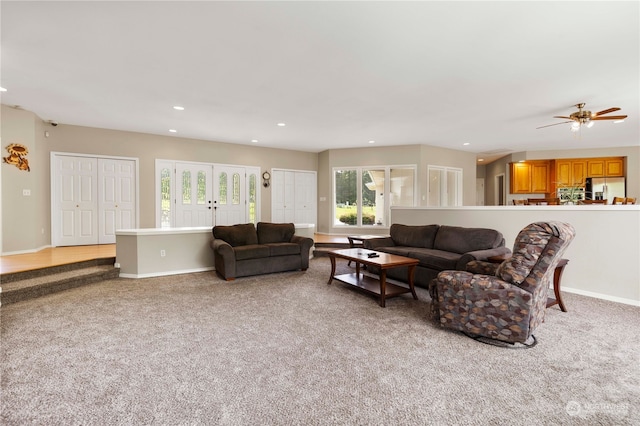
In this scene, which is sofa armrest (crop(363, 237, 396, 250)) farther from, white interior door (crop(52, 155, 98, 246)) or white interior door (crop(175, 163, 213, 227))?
white interior door (crop(52, 155, 98, 246))

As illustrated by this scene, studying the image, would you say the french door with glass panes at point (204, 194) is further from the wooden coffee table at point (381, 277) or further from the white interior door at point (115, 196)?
the wooden coffee table at point (381, 277)

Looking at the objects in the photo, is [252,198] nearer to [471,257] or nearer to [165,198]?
[165,198]

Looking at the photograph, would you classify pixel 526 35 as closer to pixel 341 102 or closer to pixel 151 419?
pixel 341 102

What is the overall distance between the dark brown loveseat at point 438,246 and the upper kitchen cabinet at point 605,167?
21.8ft

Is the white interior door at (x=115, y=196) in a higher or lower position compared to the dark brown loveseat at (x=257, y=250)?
higher

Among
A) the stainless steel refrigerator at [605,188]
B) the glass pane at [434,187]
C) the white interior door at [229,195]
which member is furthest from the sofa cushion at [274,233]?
the stainless steel refrigerator at [605,188]

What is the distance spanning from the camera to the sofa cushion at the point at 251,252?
4730 millimetres

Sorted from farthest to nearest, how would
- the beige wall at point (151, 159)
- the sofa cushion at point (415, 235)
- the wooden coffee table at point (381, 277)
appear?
the beige wall at point (151, 159) < the sofa cushion at point (415, 235) < the wooden coffee table at point (381, 277)

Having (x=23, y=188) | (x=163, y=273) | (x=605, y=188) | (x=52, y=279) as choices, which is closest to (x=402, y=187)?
(x=605, y=188)

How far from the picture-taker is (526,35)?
9.07 ft

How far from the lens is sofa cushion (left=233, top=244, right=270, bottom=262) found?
4.73 metres

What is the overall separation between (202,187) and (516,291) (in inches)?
271

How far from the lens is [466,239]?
4430 millimetres

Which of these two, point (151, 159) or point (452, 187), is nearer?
point (151, 159)
